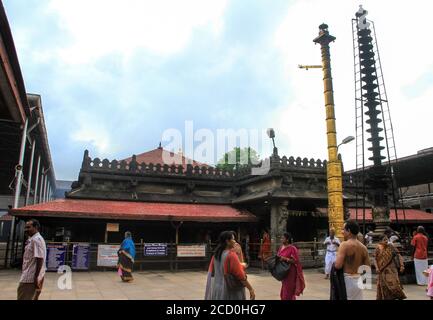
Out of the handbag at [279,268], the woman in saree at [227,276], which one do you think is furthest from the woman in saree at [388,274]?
the woman in saree at [227,276]

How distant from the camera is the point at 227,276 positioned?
17.1 ft

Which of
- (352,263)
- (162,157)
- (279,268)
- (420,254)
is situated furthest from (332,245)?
(162,157)

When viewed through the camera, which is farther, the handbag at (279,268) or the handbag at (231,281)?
the handbag at (279,268)

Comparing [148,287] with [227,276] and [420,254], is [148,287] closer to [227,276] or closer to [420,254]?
[227,276]

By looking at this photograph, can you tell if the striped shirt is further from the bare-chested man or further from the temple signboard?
the temple signboard

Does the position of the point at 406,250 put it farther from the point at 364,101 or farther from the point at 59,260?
the point at 59,260

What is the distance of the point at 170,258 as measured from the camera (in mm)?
17500

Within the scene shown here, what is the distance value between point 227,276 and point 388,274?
13.6 ft

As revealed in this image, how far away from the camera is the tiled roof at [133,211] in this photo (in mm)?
15914

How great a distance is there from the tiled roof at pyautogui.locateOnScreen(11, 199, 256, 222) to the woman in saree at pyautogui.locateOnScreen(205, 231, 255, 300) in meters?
12.2

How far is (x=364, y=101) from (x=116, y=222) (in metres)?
12.8

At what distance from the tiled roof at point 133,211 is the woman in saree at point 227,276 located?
12.2 metres

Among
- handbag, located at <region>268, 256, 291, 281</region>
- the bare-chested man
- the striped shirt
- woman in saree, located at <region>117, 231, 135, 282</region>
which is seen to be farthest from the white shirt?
the striped shirt

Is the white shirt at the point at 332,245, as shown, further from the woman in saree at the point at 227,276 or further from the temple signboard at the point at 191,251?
the woman in saree at the point at 227,276
